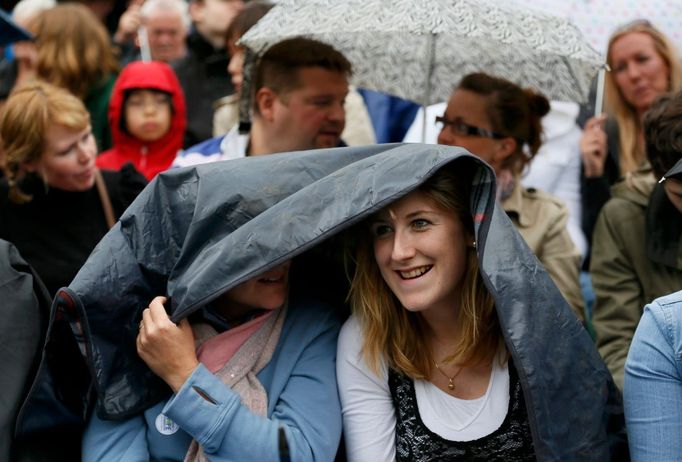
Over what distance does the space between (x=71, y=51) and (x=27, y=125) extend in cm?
156

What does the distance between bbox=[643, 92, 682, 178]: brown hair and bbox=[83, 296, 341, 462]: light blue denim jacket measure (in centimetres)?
130

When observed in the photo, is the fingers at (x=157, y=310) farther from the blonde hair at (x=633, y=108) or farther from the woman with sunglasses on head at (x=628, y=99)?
the blonde hair at (x=633, y=108)

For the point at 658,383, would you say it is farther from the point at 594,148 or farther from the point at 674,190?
the point at 594,148

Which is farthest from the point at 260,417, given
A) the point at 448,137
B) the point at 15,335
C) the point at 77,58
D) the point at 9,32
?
the point at 77,58

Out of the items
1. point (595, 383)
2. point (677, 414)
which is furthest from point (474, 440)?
point (677, 414)

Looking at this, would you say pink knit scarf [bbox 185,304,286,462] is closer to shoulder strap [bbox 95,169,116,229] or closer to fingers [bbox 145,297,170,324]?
fingers [bbox 145,297,170,324]

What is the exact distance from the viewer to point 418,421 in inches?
124

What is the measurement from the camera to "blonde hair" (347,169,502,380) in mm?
3131

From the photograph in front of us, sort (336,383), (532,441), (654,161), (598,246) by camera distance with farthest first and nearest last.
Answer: (598,246), (654,161), (336,383), (532,441)

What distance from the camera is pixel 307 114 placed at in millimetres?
4574

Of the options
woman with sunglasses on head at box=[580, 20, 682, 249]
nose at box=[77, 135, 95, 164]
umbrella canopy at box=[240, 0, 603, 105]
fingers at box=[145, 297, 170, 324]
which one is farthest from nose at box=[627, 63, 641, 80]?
fingers at box=[145, 297, 170, 324]

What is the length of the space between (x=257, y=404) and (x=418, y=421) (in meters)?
0.48

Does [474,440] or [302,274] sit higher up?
[302,274]

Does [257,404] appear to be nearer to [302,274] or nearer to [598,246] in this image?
[302,274]
